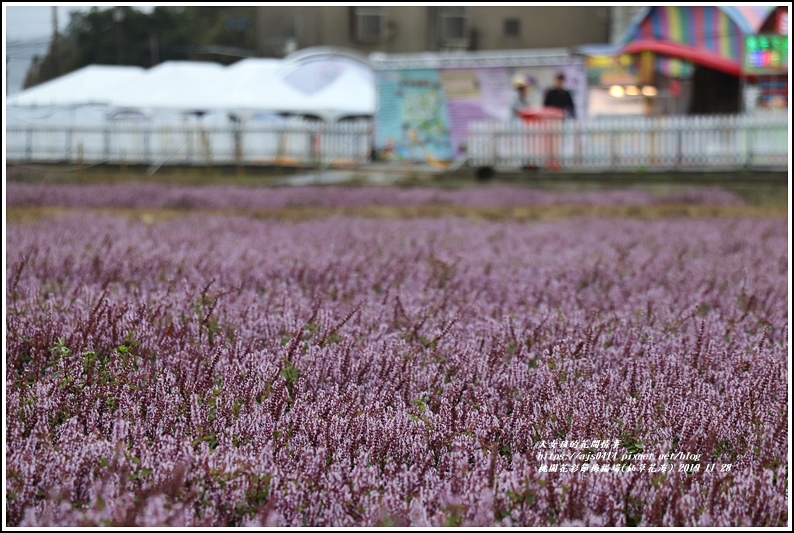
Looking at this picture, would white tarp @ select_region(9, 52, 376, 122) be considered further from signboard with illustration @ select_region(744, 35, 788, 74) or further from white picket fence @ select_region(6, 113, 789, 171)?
signboard with illustration @ select_region(744, 35, 788, 74)

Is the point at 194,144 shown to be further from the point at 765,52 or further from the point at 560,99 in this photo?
the point at 765,52

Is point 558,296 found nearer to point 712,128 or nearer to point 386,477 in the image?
point 386,477

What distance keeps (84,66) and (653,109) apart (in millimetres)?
21839

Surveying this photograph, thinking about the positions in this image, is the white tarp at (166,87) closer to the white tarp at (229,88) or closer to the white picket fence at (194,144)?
the white tarp at (229,88)

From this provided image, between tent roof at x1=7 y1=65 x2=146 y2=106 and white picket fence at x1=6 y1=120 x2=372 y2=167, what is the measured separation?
4.64 meters

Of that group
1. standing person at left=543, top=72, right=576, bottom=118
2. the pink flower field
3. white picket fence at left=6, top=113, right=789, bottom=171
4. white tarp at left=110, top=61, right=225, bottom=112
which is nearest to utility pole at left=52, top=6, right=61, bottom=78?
the pink flower field

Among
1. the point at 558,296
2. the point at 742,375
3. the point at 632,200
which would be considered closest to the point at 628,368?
the point at 742,375

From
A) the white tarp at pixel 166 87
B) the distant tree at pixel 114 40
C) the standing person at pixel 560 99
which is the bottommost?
the standing person at pixel 560 99

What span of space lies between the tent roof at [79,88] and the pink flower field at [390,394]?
81cm

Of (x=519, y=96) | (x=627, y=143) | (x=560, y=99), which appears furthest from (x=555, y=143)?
(x=627, y=143)

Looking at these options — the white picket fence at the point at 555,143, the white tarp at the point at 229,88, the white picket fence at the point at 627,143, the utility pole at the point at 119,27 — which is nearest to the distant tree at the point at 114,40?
the utility pole at the point at 119,27

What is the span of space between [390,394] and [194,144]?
702 inches

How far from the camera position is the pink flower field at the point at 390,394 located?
7.65 ft

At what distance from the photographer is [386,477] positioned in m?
2.48
